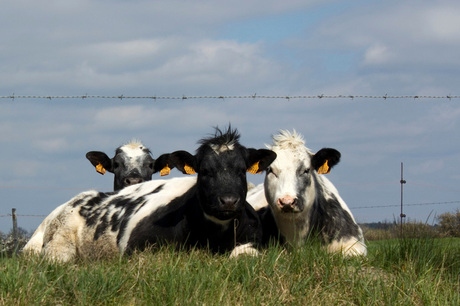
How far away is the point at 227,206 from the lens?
8.36 m

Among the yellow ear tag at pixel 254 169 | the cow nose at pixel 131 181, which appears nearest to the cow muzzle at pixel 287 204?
the yellow ear tag at pixel 254 169

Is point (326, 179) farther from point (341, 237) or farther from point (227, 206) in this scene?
point (227, 206)

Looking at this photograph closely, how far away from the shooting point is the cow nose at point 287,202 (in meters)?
8.94

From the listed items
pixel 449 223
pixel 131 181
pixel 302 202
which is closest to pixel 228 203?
pixel 302 202

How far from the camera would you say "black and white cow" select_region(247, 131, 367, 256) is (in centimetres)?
924

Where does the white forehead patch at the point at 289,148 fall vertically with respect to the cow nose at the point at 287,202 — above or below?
above

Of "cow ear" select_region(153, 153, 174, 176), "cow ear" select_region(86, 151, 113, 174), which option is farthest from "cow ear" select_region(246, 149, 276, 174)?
"cow ear" select_region(86, 151, 113, 174)

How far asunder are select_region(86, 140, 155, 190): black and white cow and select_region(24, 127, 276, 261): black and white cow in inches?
140

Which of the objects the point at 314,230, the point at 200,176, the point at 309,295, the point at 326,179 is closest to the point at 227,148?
the point at 200,176

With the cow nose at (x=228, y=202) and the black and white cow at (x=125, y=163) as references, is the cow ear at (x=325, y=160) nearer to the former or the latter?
the cow nose at (x=228, y=202)

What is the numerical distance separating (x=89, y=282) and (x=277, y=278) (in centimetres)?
167

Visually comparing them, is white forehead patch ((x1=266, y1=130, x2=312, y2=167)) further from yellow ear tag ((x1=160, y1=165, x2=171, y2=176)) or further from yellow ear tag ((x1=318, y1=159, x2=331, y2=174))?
yellow ear tag ((x1=160, y1=165, x2=171, y2=176))

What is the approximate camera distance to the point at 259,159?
9406mm

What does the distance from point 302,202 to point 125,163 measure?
21.4 feet
